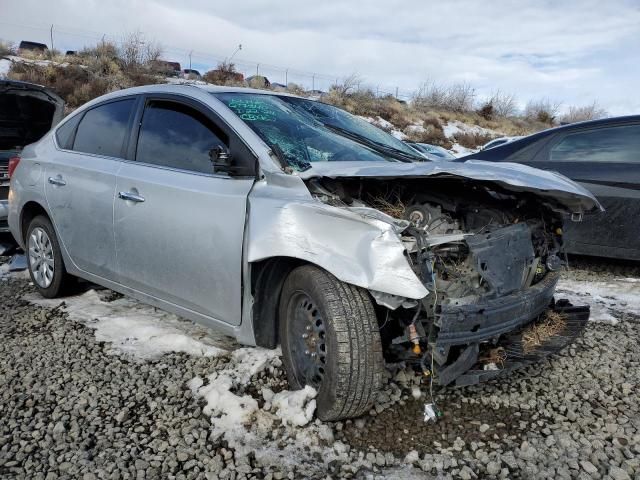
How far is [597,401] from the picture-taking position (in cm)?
287

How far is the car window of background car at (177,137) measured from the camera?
125 inches

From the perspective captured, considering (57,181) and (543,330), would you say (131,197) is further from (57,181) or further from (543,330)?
(543,330)

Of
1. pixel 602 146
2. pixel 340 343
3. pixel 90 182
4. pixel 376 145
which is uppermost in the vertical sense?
pixel 602 146

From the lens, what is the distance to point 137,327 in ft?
12.4

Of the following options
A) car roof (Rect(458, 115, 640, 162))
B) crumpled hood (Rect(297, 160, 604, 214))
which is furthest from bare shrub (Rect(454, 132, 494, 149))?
crumpled hood (Rect(297, 160, 604, 214))

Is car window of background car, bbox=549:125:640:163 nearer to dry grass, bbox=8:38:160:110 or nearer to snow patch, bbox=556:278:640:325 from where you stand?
snow patch, bbox=556:278:640:325

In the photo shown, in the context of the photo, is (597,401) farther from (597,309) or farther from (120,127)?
(120,127)

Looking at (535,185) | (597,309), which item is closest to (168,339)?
(535,185)

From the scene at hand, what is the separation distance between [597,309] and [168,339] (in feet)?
11.1

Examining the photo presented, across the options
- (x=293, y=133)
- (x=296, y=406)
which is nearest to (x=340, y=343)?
(x=296, y=406)

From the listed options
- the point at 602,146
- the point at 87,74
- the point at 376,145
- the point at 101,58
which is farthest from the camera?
the point at 101,58

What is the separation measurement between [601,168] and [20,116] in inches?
260

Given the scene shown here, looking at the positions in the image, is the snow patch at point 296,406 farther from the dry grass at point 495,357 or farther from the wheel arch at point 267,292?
the dry grass at point 495,357

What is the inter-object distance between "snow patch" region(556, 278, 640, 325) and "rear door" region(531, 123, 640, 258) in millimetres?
304
